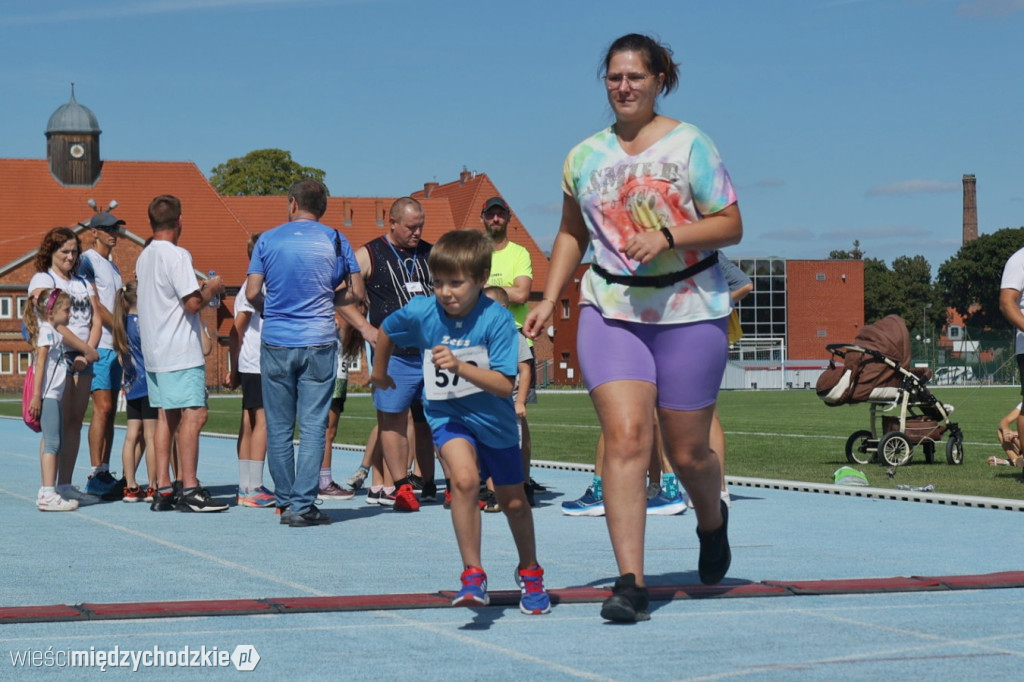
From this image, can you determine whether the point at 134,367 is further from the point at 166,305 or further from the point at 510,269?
the point at 510,269

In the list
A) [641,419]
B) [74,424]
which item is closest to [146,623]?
[641,419]

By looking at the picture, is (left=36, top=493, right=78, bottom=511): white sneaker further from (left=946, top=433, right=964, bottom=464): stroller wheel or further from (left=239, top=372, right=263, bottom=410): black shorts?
(left=946, top=433, right=964, bottom=464): stroller wheel

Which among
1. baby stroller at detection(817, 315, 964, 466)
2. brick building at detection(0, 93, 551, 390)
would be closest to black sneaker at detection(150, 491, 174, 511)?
baby stroller at detection(817, 315, 964, 466)

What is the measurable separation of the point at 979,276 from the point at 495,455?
395 feet

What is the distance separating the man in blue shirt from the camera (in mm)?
9719

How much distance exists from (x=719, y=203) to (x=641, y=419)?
0.91m

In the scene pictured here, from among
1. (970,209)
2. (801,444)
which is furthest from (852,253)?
(801,444)

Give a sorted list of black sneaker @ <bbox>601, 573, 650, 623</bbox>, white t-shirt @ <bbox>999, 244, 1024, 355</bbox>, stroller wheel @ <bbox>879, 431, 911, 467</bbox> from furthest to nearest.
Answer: stroller wheel @ <bbox>879, 431, 911, 467</bbox>
white t-shirt @ <bbox>999, 244, 1024, 355</bbox>
black sneaker @ <bbox>601, 573, 650, 623</bbox>

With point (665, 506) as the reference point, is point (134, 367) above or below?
above

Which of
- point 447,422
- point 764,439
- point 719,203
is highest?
point 719,203

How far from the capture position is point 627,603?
5.62 meters

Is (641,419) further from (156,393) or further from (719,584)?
(156,393)

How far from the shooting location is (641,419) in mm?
5934

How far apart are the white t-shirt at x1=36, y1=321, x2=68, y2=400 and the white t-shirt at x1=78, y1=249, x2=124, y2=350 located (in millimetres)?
761
